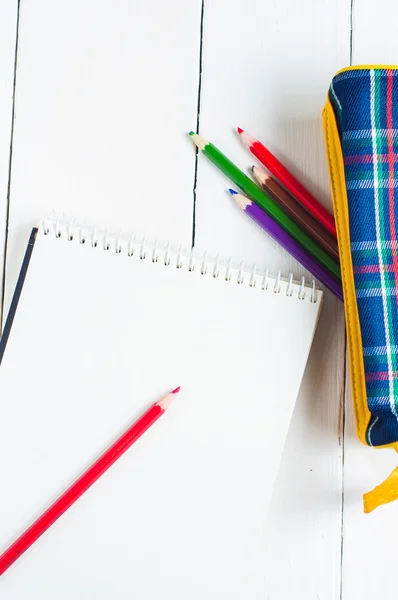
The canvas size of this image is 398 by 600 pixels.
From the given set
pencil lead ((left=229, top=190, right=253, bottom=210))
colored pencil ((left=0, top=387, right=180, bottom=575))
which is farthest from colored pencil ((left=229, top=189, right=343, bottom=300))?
colored pencil ((left=0, top=387, right=180, bottom=575))

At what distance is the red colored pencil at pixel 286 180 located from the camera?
525mm

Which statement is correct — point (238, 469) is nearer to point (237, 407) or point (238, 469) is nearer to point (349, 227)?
point (237, 407)

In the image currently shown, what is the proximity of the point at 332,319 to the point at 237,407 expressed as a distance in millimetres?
108

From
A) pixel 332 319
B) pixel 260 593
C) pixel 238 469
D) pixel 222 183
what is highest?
pixel 222 183

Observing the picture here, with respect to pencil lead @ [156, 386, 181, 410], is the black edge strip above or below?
above

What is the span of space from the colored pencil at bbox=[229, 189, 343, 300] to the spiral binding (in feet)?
0.04

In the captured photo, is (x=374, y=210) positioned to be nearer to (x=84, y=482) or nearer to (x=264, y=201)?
(x=264, y=201)

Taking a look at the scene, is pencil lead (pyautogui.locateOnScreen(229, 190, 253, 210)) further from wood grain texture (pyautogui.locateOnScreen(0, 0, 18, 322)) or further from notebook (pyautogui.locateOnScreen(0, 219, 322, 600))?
wood grain texture (pyautogui.locateOnScreen(0, 0, 18, 322))

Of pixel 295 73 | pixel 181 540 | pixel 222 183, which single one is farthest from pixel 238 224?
pixel 181 540

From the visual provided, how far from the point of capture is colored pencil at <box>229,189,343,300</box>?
52 centimetres

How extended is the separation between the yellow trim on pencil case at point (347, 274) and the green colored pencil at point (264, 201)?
0.03 meters

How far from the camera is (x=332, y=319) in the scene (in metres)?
0.54

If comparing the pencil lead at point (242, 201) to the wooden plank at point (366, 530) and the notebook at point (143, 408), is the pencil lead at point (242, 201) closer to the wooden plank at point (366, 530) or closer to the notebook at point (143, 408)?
the notebook at point (143, 408)

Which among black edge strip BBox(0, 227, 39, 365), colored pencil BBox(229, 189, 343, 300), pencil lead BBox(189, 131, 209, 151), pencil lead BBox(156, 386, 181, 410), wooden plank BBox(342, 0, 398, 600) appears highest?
pencil lead BBox(189, 131, 209, 151)
